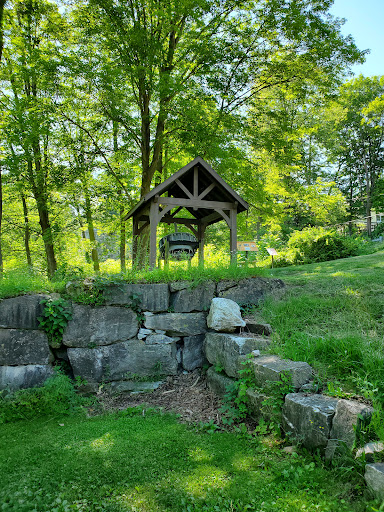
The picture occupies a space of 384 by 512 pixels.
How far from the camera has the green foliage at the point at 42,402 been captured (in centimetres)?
412

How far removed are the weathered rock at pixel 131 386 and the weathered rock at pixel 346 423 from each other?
2.81 m

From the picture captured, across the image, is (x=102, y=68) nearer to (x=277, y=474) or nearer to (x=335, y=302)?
(x=335, y=302)

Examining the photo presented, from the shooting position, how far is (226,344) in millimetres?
4488

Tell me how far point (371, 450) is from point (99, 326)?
3.69 m

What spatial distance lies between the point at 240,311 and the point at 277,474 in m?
2.87

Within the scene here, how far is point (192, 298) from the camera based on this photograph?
5.38 m

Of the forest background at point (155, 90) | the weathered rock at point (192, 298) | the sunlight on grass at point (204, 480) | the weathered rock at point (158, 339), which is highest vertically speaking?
the forest background at point (155, 90)

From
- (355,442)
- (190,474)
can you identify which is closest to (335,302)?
(355,442)

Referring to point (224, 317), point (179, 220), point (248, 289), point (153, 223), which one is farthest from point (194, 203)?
point (224, 317)

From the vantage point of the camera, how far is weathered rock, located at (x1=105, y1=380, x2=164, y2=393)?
487 centimetres

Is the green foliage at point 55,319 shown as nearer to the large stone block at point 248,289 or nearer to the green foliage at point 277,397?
the large stone block at point 248,289

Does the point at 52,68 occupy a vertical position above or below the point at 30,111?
above

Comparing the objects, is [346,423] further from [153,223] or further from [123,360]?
[153,223]

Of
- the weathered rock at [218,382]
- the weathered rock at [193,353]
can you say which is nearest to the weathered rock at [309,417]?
the weathered rock at [218,382]
